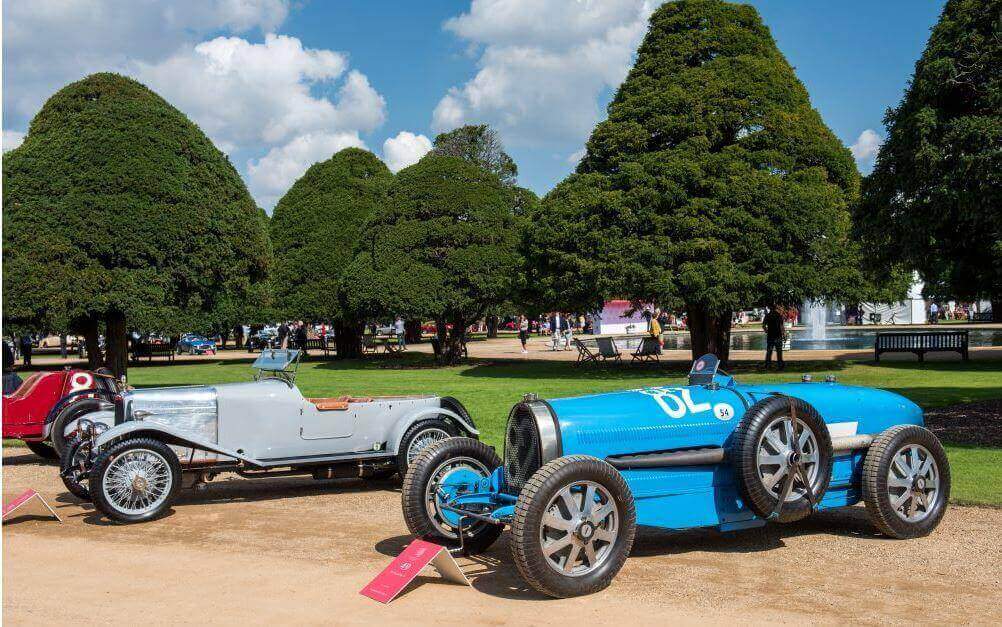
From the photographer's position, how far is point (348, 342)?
38031 millimetres

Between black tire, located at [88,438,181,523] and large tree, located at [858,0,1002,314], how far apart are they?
948cm

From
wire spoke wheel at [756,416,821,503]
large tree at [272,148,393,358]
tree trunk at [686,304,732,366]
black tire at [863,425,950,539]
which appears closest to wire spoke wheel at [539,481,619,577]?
wire spoke wheel at [756,416,821,503]

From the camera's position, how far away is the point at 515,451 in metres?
5.93

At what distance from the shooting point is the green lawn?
1509 centimetres

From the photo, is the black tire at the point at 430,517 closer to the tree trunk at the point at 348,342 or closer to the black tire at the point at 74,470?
the black tire at the point at 74,470

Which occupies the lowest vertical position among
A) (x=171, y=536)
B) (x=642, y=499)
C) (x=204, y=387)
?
(x=171, y=536)

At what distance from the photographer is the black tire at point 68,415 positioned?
1016cm

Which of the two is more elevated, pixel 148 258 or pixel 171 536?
pixel 148 258

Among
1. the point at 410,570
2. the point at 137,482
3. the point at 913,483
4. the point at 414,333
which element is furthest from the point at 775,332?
the point at 414,333

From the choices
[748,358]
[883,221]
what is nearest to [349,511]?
[883,221]

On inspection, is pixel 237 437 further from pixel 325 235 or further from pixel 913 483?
pixel 325 235

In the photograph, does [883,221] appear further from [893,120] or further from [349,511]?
[349,511]

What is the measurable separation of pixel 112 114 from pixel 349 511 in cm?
1383

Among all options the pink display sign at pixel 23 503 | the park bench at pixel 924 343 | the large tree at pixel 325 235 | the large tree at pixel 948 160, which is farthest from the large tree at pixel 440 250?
the pink display sign at pixel 23 503
